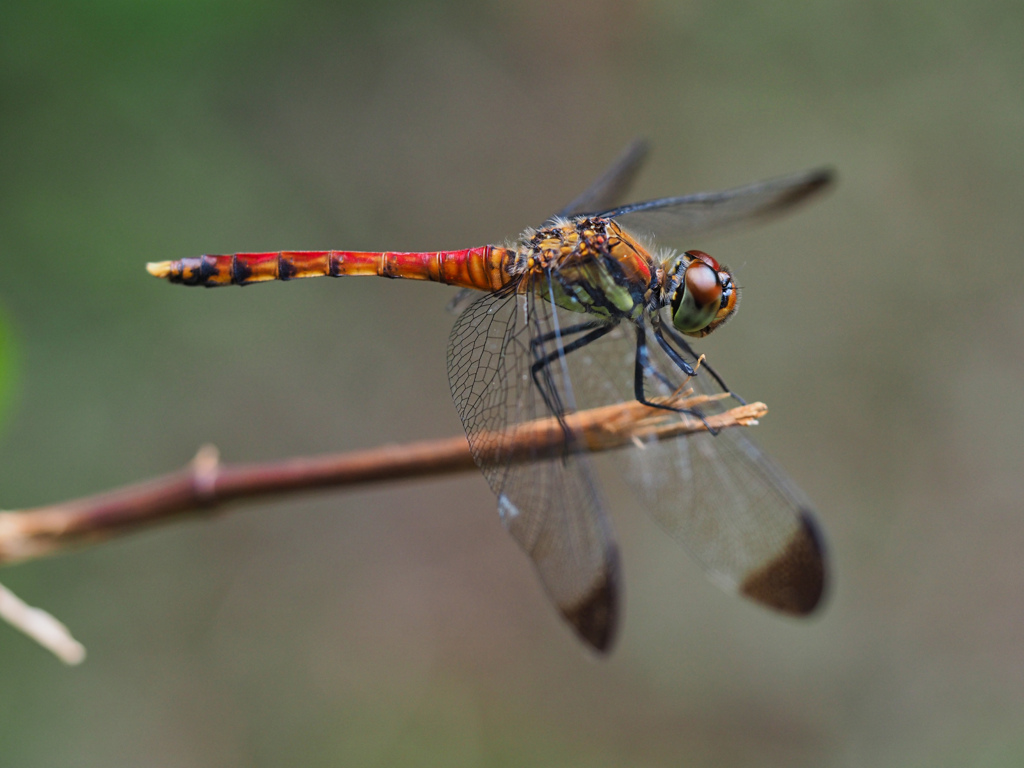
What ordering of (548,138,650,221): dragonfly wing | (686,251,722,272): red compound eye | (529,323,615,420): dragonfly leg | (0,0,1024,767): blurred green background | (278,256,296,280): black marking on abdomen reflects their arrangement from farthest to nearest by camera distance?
(0,0,1024,767): blurred green background
(548,138,650,221): dragonfly wing
(278,256,296,280): black marking on abdomen
(686,251,722,272): red compound eye
(529,323,615,420): dragonfly leg

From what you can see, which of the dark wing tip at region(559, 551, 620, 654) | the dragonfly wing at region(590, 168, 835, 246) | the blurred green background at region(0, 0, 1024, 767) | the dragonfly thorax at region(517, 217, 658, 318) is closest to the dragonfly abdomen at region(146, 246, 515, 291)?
the dragonfly thorax at region(517, 217, 658, 318)

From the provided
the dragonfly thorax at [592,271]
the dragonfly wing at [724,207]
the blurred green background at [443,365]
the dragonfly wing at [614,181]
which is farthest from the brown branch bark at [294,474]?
the blurred green background at [443,365]

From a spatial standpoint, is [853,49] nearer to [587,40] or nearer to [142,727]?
[587,40]

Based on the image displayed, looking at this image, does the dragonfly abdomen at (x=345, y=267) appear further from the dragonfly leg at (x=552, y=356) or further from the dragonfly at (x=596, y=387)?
the dragonfly leg at (x=552, y=356)

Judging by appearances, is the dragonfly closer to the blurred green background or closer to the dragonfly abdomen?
the dragonfly abdomen

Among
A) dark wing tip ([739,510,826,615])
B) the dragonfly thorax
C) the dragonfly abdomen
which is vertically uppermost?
the dragonfly abdomen

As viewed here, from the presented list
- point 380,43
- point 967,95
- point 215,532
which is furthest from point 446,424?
point 967,95

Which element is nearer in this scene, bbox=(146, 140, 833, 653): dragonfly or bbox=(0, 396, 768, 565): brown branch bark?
bbox=(0, 396, 768, 565): brown branch bark

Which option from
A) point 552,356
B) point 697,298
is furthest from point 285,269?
point 697,298

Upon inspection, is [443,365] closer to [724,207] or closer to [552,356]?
[724,207]
